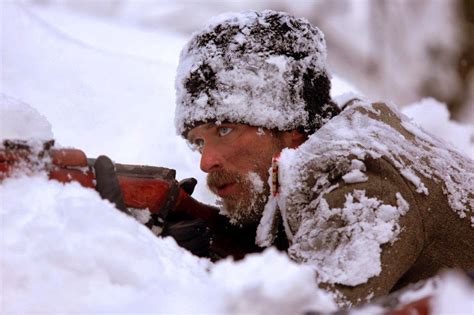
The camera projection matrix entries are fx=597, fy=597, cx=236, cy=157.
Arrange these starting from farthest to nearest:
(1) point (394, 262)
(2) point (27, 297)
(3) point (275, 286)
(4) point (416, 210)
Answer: (4) point (416, 210) < (1) point (394, 262) < (2) point (27, 297) < (3) point (275, 286)

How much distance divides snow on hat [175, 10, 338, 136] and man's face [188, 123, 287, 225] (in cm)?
6

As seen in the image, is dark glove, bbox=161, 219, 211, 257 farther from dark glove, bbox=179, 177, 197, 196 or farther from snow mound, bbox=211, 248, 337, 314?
snow mound, bbox=211, 248, 337, 314

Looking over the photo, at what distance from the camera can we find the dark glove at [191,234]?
156 cm

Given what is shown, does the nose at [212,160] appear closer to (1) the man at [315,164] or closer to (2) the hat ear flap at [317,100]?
(1) the man at [315,164]

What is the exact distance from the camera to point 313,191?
1581 millimetres

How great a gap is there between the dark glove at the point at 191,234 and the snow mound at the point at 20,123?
0.44 metres

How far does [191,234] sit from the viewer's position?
5.29ft

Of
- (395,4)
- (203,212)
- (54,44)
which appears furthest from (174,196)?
(395,4)

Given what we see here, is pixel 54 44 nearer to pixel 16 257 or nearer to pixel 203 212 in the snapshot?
pixel 203 212

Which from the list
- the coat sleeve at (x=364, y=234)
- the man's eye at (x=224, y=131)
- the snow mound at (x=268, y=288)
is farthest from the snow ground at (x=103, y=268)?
the man's eye at (x=224, y=131)

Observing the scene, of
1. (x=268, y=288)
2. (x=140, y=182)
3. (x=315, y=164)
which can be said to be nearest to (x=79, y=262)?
(x=268, y=288)

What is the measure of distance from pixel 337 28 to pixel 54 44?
4.97 ft

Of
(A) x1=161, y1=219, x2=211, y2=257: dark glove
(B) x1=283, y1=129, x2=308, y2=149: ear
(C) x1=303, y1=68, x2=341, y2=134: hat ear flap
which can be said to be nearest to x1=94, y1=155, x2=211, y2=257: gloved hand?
(A) x1=161, y1=219, x2=211, y2=257: dark glove

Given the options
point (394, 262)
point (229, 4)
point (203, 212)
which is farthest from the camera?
point (229, 4)
